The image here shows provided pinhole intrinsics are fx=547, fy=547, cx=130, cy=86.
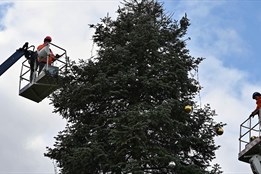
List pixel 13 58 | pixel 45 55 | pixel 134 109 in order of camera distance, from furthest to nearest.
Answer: pixel 13 58
pixel 45 55
pixel 134 109

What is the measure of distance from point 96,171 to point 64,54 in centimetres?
403

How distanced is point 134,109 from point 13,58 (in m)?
5.13

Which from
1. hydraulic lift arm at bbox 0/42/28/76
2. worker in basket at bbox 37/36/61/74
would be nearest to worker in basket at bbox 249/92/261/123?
worker in basket at bbox 37/36/61/74

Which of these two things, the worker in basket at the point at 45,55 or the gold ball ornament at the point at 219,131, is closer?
the gold ball ornament at the point at 219,131

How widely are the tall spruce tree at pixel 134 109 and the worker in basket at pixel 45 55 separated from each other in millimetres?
828

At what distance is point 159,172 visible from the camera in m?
16.6

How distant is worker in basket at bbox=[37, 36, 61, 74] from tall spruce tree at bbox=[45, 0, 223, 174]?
828 millimetres

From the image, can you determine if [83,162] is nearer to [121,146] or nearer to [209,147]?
[121,146]

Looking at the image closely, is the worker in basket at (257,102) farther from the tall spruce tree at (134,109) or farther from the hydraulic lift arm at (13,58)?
the hydraulic lift arm at (13,58)

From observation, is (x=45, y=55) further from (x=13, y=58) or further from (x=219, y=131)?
(x=219, y=131)

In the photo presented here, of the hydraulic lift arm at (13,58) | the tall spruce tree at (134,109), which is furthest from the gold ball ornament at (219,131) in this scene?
the hydraulic lift arm at (13,58)

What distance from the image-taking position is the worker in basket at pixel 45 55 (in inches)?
699

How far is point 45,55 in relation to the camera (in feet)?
58.8

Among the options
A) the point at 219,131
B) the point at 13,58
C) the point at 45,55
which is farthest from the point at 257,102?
the point at 13,58
